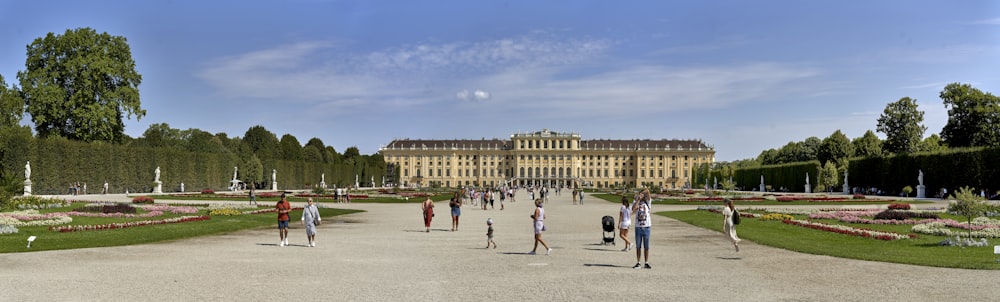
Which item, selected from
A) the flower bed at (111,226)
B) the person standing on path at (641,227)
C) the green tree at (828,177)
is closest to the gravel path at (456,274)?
the person standing on path at (641,227)

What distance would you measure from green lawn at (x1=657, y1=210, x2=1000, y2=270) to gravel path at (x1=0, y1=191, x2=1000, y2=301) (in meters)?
0.70

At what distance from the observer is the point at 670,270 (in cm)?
1275

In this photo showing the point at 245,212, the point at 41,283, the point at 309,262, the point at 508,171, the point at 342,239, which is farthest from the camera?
the point at 508,171

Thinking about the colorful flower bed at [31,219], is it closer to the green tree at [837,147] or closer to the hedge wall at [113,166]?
the hedge wall at [113,166]

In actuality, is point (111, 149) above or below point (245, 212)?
above

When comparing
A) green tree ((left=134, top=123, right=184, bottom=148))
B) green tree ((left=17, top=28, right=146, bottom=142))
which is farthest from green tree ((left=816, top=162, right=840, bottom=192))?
green tree ((left=134, top=123, right=184, bottom=148))

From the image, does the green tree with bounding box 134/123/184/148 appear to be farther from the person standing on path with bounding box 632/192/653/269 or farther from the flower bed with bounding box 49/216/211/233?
the person standing on path with bounding box 632/192/653/269

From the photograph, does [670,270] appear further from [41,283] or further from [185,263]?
[41,283]

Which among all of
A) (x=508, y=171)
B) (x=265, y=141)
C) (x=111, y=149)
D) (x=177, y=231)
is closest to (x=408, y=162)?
(x=508, y=171)

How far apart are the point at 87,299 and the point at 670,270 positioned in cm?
842

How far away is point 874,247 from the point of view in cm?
1633

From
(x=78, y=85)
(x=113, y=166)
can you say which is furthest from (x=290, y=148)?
(x=78, y=85)

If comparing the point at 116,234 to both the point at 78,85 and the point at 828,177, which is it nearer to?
the point at 78,85

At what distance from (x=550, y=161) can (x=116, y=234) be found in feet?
500
